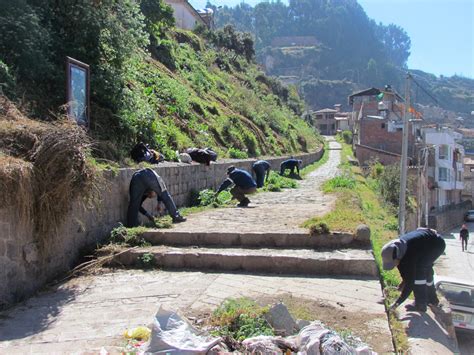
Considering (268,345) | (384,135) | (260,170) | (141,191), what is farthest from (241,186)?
(384,135)

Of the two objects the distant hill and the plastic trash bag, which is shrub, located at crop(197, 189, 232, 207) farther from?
the distant hill

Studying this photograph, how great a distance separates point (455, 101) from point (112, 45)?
522ft

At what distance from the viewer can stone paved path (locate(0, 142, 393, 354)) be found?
4.76 metres

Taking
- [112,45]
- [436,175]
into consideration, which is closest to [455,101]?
[436,175]

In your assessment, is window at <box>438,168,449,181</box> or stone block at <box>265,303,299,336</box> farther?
window at <box>438,168,449,181</box>

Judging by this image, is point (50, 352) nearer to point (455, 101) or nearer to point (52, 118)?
point (52, 118)

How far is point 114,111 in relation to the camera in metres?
10.4

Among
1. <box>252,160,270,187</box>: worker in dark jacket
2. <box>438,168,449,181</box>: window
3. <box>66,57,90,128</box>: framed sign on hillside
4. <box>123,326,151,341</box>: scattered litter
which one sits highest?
<box>66,57,90,128</box>: framed sign on hillside

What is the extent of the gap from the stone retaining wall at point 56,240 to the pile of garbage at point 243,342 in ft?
7.24

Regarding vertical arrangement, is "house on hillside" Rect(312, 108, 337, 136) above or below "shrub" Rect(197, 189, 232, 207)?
above

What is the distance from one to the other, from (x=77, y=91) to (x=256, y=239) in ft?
12.9

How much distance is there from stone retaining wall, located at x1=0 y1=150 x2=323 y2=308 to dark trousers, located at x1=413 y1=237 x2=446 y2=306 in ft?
14.9

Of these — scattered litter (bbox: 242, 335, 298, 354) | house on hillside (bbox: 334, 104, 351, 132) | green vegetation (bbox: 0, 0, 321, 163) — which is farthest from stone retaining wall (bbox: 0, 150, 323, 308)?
house on hillside (bbox: 334, 104, 351, 132)

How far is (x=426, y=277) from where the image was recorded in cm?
627
